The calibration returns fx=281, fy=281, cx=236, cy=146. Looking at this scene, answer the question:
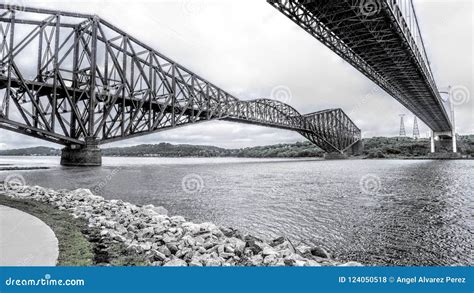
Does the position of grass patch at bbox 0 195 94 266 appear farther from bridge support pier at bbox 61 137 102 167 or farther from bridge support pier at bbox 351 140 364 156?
bridge support pier at bbox 351 140 364 156

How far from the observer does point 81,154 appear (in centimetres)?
4003

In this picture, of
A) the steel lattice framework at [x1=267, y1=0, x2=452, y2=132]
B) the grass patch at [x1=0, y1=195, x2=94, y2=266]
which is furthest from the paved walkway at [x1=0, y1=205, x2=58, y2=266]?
the steel lattice framework at [x1=267, y1=0, x2=452, y2=132]

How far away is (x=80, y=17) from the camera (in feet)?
141

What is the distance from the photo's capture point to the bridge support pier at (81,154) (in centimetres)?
4009

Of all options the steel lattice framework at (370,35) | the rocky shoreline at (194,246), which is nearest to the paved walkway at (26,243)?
the rocky shoreline at (194,246)

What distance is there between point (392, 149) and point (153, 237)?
433ft

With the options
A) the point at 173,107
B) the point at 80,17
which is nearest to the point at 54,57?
the point at 80,17

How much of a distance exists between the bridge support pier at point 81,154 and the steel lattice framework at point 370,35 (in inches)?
1297

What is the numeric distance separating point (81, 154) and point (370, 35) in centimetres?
3964

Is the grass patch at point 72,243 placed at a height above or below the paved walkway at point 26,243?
below

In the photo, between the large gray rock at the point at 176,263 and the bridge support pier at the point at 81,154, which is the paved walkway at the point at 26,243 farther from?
the bridge support pier at the point at 81,154

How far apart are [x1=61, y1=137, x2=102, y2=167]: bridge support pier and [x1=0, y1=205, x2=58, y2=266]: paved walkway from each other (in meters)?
37.5

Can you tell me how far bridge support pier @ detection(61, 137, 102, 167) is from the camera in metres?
40.1

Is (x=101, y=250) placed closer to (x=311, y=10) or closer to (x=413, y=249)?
(x=413, y=249)
